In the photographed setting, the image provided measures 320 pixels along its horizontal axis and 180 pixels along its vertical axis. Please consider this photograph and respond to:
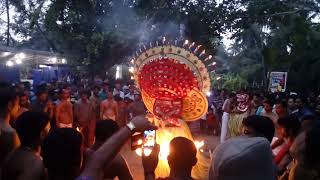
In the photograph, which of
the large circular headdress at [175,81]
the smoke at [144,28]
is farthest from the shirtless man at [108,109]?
the smoke at [144,28]

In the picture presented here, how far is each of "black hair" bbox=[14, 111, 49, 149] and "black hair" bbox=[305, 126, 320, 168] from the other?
1.91m

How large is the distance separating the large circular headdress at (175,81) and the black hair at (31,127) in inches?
157

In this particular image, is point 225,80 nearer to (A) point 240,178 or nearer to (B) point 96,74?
(B) point 96,74

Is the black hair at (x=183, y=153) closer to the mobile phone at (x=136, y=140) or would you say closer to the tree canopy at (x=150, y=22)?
the mobile phone at (x=136, y=140)

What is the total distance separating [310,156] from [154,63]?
4.65 m

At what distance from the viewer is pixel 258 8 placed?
20.0m

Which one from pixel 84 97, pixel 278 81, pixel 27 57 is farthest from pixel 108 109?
pixel 27 57

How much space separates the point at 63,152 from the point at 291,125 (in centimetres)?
305

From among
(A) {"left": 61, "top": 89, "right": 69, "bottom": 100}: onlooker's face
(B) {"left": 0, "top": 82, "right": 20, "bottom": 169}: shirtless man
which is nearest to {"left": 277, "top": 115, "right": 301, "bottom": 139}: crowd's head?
(B) {"left": 0, "top": 82, "right": 20, "bottom": 169}: shirtless man

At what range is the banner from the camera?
1728cm

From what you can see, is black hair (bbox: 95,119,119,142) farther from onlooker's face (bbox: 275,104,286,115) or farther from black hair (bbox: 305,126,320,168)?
onlooker's face (bbox: 275,104,286,115)

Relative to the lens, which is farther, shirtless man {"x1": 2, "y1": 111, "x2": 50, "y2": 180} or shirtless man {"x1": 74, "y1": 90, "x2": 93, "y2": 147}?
shirtless man {"x1": 74, "y1": 90, "x2": 93, "y2": 147}

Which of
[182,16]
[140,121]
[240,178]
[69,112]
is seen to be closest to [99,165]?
[140,121]

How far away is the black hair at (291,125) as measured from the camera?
490cm
